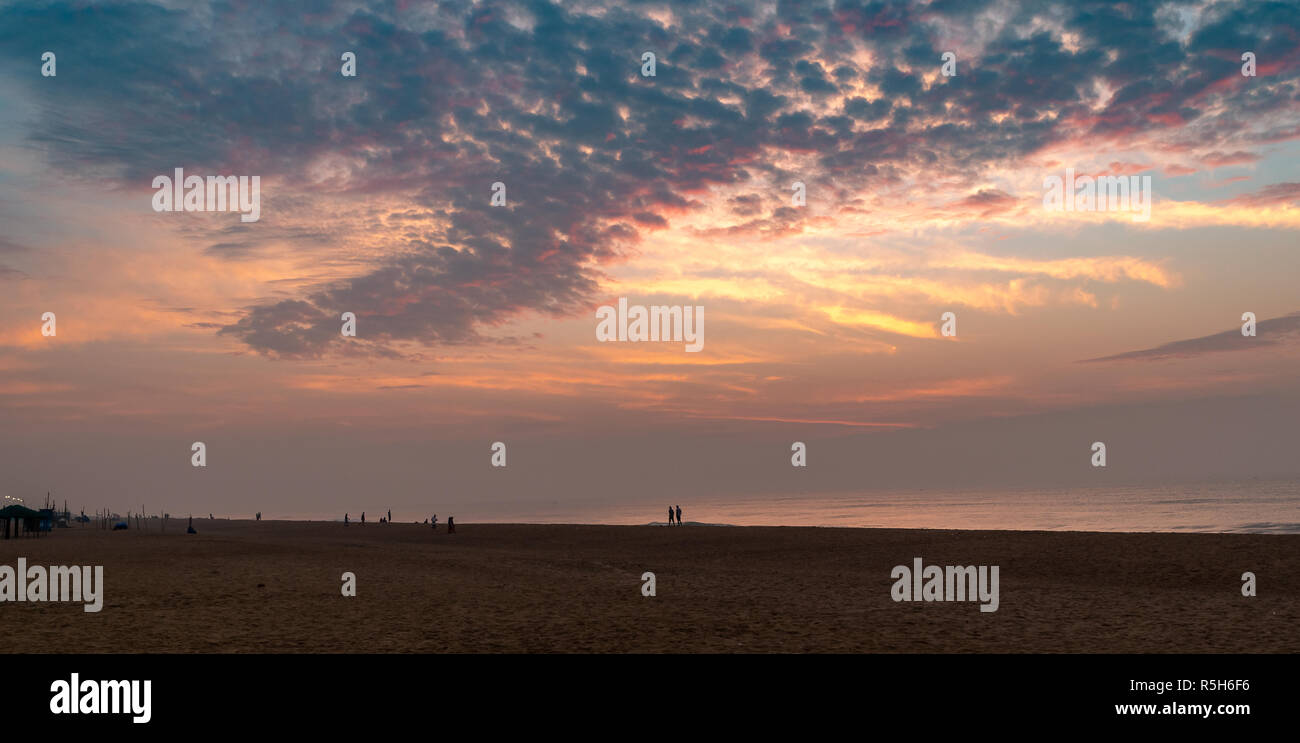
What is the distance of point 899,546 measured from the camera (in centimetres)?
3978

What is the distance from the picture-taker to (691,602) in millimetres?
22969

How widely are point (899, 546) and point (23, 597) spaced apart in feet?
110

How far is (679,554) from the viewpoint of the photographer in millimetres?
41156

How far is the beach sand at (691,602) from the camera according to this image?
16.9 meters

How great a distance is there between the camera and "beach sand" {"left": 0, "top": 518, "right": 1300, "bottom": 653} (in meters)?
16.9
